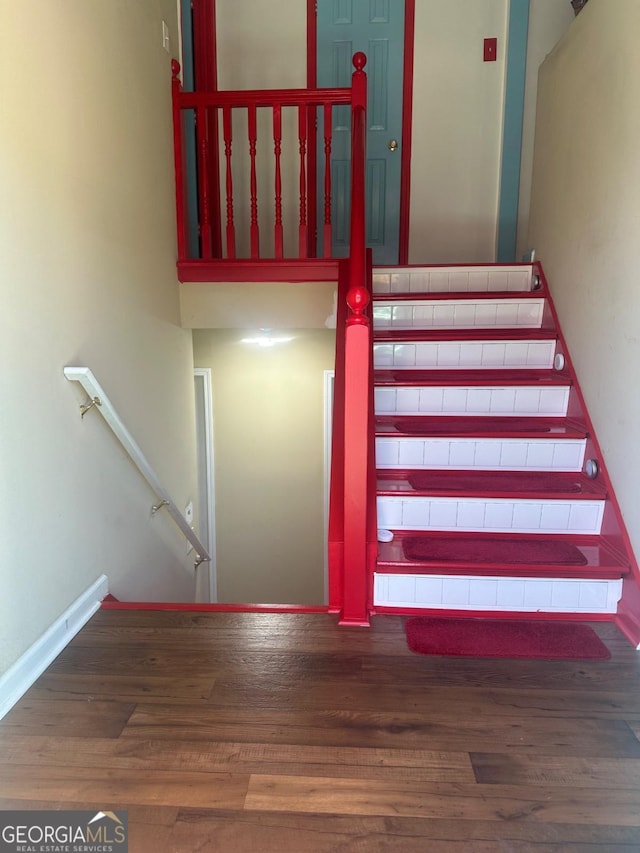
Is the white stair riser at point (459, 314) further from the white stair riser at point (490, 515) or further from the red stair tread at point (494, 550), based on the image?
the red stair tread at point (494, 550)

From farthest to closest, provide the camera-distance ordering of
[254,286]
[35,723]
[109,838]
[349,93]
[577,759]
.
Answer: [254,286]
[349,93]
[35,723]
[577,759]
[109,838]

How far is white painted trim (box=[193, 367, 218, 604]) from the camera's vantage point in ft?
13.9

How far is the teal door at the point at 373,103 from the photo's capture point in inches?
147

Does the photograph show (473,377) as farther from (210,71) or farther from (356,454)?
(210,71)

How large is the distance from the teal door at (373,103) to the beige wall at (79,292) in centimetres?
139

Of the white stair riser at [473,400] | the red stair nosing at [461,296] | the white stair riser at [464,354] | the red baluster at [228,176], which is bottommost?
the white stair riser at [473,400]

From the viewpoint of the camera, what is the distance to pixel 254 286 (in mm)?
3121

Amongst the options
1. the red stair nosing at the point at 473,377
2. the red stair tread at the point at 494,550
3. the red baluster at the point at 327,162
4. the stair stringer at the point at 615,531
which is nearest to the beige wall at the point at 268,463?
the red baluster at the point at 327,162

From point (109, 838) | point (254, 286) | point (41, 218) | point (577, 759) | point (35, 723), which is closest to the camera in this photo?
point (109, 838)

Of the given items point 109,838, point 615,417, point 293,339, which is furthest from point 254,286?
point 109,838

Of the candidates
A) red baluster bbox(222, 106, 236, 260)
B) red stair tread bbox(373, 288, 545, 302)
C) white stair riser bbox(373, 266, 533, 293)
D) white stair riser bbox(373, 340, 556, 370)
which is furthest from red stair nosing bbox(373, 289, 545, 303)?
red baluster bbox(222, 106, 236, 260)

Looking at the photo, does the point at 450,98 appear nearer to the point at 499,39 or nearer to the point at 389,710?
the point at 499,39

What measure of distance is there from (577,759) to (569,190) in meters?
2.49

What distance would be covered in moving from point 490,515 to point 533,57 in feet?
10.9
